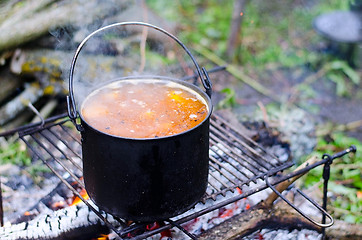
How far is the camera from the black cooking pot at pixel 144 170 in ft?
5.62

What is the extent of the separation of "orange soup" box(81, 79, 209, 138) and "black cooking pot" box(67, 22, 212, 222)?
0.09 meters

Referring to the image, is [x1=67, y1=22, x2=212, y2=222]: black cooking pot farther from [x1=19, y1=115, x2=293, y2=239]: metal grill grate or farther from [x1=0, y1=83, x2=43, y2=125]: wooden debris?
[x1=0, y1=83, x2=43, y2=125]: wooden debris

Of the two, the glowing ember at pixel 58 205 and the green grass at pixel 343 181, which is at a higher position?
the glowing ember at pixel 58 205

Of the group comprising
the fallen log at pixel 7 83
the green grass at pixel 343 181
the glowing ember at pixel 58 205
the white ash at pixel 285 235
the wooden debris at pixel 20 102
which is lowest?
the green grass at pixel 343 181

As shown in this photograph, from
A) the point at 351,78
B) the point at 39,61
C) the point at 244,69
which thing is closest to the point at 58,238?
the point at 39,61

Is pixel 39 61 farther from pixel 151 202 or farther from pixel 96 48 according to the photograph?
pixel 151 202

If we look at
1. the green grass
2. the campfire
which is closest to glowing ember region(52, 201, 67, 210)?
the campfire

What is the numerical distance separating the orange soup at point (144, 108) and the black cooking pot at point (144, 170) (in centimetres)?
9

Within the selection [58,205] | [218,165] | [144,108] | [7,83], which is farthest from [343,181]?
[7,83]

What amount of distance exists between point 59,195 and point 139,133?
144cm

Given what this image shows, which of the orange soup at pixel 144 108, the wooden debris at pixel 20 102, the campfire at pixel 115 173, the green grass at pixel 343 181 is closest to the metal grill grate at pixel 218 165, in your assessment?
the campfire at pixel 115 173

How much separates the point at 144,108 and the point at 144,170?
42 cm

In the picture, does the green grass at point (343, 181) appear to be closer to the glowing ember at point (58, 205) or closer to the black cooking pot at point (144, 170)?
the black cooking pot at point (144, 170)

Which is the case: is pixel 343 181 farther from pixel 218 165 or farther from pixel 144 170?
pixel 144 170
